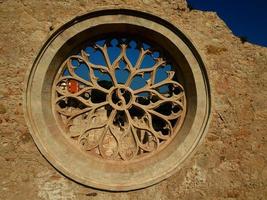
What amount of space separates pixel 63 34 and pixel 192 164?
259cm

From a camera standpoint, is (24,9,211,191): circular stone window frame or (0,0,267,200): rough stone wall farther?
(24,9,211,191): circular stone window frame

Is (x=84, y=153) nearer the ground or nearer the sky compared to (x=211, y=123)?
nearer the ground

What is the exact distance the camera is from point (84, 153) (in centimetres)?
525

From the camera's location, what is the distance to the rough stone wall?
4.80 metres

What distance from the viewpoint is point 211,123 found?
5266mm

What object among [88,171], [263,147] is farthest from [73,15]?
[263,147]

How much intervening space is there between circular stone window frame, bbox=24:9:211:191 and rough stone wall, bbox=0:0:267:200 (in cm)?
10

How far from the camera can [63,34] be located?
5160 millimetres

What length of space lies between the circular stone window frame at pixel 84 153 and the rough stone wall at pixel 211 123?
0.10 meters

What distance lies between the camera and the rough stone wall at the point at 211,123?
4805 millimetres

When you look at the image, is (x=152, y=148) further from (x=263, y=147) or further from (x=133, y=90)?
(x=263, y=147)

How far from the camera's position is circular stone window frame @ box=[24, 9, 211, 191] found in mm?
4977

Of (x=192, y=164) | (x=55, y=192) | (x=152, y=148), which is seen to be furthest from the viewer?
(x=152, y=148)

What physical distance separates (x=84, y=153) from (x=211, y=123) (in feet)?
6.18
